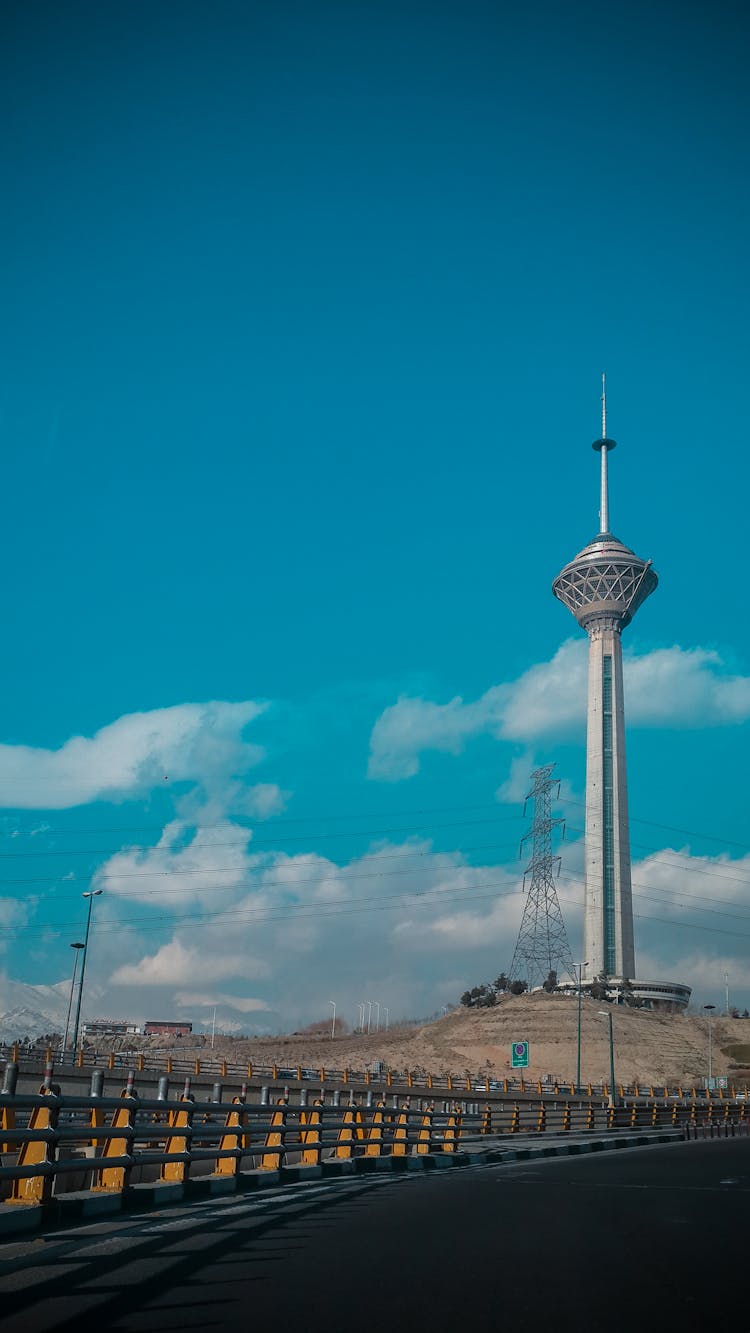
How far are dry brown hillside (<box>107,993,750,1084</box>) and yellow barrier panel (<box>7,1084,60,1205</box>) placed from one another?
350 feet

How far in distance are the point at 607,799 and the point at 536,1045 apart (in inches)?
1517

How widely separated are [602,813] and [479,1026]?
32.6m

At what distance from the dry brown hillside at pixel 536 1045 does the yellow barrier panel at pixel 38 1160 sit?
350 ft

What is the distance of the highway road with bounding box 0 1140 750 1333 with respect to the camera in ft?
22.8

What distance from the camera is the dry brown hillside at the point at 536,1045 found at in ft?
391

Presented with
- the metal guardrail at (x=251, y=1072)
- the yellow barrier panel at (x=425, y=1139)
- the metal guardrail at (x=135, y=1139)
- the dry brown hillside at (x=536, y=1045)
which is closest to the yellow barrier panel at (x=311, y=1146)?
the metal guardrail at (x=135, y=1139)

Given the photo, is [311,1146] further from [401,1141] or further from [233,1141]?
[401,1141]

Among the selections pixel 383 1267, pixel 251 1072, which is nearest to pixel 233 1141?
pixel 383 1267

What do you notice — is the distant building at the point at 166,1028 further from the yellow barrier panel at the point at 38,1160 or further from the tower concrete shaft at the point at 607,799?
the yellow barrier panel at the point at 38,1160

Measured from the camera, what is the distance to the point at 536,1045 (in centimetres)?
12531

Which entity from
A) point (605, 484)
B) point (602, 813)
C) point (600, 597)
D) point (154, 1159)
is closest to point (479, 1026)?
point (602, 813)

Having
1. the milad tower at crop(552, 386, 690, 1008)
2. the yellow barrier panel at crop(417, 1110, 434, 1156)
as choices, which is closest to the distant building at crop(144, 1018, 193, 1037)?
the milad tower at crop(552, 386, 690, 1008)

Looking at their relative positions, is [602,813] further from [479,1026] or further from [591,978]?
[479,1026]

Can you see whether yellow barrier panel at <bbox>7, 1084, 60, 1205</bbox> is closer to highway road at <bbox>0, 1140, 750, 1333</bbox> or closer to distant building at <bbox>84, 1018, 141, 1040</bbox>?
highway road at <bbox>0, 1140, 750, 1333</bbox>
